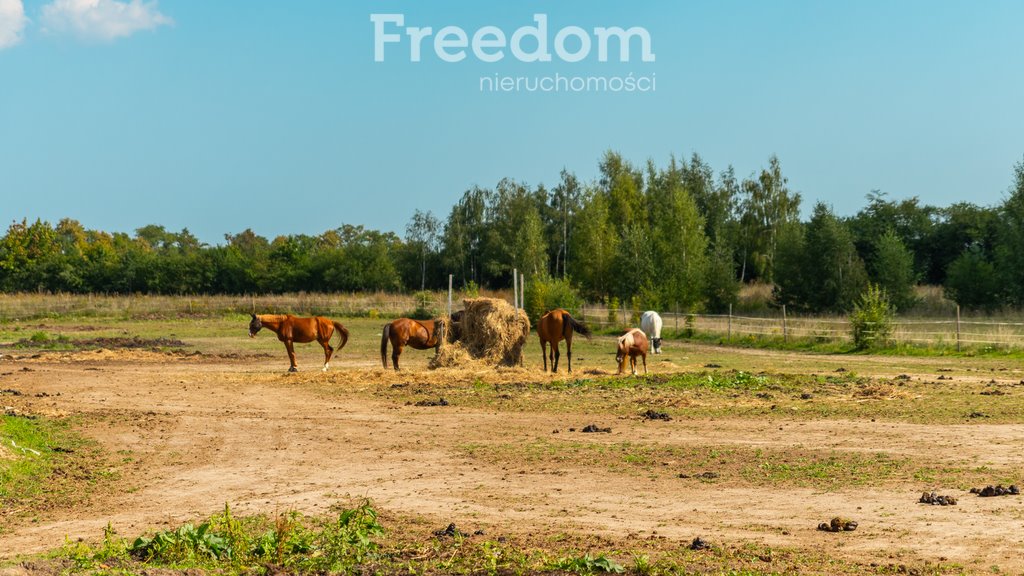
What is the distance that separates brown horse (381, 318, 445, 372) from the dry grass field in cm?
161

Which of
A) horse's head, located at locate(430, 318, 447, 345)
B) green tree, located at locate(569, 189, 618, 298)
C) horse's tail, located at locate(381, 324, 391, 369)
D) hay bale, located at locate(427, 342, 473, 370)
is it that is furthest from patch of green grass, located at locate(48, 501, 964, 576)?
green tree, located at locate(569, 189, 618, 298)

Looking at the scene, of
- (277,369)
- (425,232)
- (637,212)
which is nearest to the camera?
(277,369)

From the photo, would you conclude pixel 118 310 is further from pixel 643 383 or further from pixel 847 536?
pixel 847 536

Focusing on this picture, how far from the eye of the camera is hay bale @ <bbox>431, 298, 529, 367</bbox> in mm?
24578

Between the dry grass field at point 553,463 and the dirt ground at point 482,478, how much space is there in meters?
0.04

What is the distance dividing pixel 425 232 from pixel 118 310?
100 ft

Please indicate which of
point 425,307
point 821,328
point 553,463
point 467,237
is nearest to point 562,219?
point 467,237

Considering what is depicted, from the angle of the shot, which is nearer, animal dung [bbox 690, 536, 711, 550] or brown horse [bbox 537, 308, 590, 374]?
animal dung [bbox 690, 536, 711, 550]

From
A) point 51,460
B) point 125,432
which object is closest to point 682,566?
point 51,460

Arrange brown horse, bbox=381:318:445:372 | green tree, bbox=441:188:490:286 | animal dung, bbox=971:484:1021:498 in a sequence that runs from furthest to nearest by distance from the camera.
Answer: green tree, bbox=441:188:490:286
brown horse, bbox=381:318:445:372
animal dung, bbox=971:484:1021:498

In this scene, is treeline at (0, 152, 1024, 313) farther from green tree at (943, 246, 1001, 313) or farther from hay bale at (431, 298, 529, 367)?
hay bale at (431, 298, 529, 367)

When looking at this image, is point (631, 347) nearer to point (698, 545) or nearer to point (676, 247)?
point (698, 545)

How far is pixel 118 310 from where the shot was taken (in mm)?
67188

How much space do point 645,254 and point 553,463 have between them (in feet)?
163
